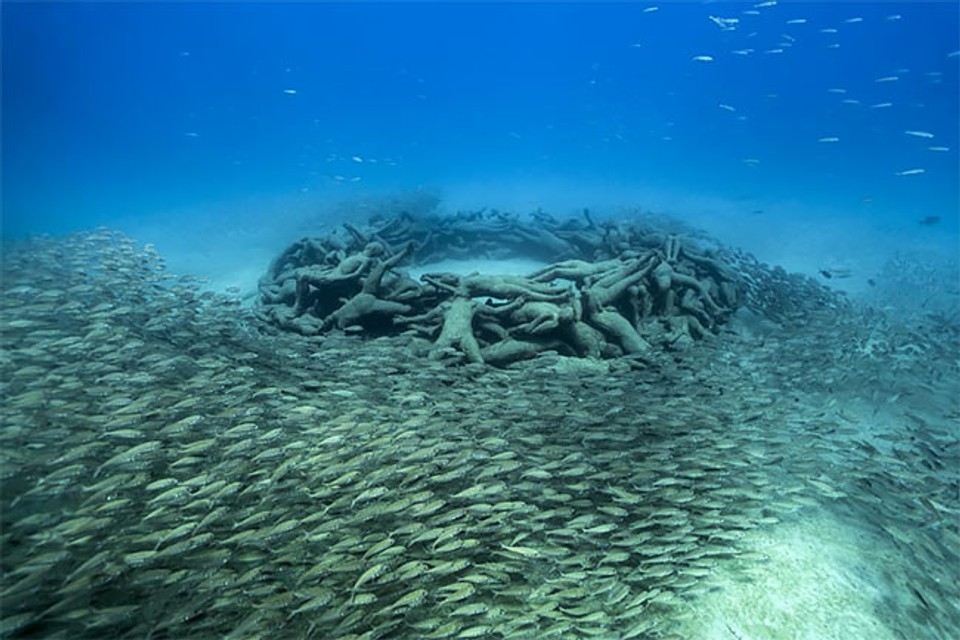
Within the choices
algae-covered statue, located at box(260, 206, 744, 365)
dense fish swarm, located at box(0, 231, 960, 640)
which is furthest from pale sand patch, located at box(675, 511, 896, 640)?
algae-covered statue, located at box(260, 206, 744, 365)

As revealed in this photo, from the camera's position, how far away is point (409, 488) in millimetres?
5023

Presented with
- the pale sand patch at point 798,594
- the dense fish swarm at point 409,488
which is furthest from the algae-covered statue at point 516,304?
the pale sand patch at point 798,594

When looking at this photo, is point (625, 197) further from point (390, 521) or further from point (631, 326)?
point (390, 521)

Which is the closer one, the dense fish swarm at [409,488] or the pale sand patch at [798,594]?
the dense fish swarm at [409,488]

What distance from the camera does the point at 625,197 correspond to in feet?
125

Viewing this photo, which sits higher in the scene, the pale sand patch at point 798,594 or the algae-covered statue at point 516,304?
the algae-covered statue at point 516,304

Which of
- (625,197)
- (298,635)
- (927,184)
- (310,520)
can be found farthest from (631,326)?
(927,184)

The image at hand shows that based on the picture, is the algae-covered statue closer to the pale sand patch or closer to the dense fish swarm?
the dense fish swarm

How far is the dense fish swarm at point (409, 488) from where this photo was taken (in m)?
3.87

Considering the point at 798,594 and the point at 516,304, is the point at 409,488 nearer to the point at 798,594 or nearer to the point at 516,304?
the point at 798,594

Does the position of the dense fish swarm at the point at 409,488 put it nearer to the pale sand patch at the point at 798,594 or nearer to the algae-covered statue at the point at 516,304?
the pale sand patch at the point at 798,594

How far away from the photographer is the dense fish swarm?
3865mm

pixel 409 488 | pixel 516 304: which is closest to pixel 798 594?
pixel 409 488

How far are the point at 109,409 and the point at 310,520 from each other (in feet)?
8.45
